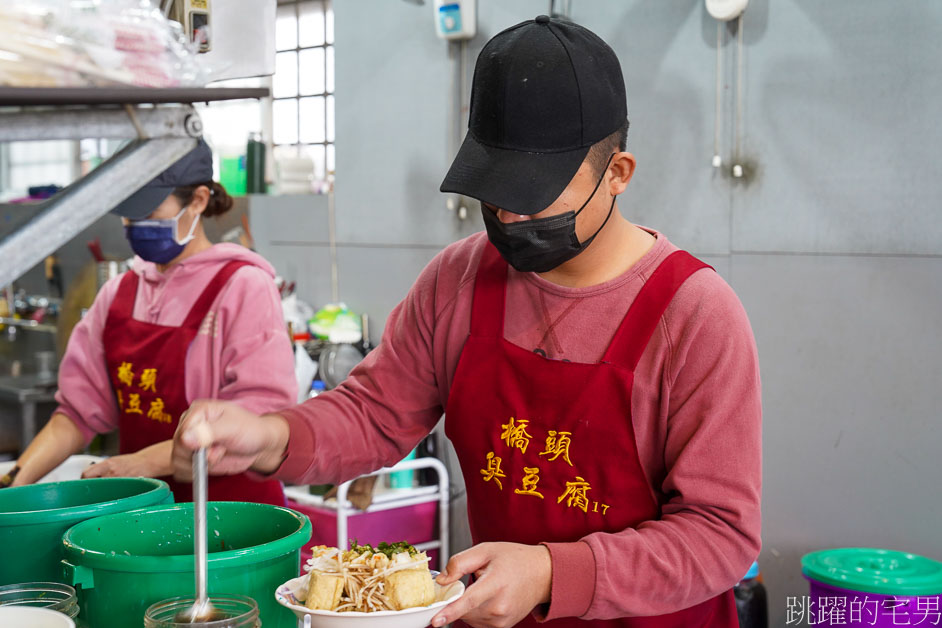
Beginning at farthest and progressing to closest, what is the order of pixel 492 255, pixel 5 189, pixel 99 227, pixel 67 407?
pixel 5 189 → pixel 99 227 → pixel 67 407 → pixel 492 255

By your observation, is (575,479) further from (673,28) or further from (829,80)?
(673,28)

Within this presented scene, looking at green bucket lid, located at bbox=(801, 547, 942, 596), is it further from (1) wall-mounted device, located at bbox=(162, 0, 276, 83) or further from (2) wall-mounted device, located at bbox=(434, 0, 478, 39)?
(2) wall-mounted device, located at bbox=(434, 0, 478, 39)

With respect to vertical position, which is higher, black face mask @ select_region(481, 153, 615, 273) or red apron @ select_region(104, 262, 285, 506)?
black face mask @ select_region(481, 153, 615, 273)

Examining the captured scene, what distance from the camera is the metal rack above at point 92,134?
105cm

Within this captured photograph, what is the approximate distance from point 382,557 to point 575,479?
380 millimetres

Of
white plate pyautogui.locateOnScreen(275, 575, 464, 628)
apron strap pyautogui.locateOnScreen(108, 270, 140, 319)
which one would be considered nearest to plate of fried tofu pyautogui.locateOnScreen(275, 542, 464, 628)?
white plate pyautogui.locateOnScreen(275, 575, 464, 628)

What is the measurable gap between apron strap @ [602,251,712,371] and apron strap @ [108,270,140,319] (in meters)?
1.47

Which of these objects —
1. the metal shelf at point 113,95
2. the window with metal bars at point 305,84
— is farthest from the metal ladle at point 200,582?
the window with metal bars at point 305,84

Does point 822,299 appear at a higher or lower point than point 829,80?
lower

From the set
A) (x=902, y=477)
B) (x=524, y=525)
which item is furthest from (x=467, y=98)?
(x=524, y=525)

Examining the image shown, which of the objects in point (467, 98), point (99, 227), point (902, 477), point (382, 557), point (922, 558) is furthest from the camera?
point (99, 227)

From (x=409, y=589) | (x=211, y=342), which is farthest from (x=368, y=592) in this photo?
(x=211, y=342)

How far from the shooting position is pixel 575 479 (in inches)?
64.3

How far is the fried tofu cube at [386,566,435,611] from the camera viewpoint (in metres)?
1.30
